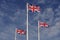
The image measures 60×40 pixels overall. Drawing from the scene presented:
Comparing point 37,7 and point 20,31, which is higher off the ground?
point 37,7

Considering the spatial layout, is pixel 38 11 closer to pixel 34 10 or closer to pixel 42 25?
pixel 34 10

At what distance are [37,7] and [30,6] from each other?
1694mm

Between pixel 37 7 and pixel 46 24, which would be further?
pixel 46 24

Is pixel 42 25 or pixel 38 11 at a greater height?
pixel 38 11

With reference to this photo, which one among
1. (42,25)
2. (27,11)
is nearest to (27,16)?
(27,11)

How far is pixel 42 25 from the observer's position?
52.8 m

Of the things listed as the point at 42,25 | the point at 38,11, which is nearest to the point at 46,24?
the point at 42,25

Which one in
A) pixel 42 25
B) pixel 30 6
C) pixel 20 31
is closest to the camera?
pixel 30 6

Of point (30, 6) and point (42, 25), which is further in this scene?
point (42, 25)

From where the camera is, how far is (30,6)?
47.3 m

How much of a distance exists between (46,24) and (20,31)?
281 inches

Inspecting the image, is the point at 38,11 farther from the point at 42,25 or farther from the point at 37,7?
the point at 42,25

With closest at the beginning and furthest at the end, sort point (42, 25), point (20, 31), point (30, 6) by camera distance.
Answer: point (30, 6)
point (42, 25)
point (20, 31)

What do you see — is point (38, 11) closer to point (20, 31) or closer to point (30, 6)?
point (30, 6)
